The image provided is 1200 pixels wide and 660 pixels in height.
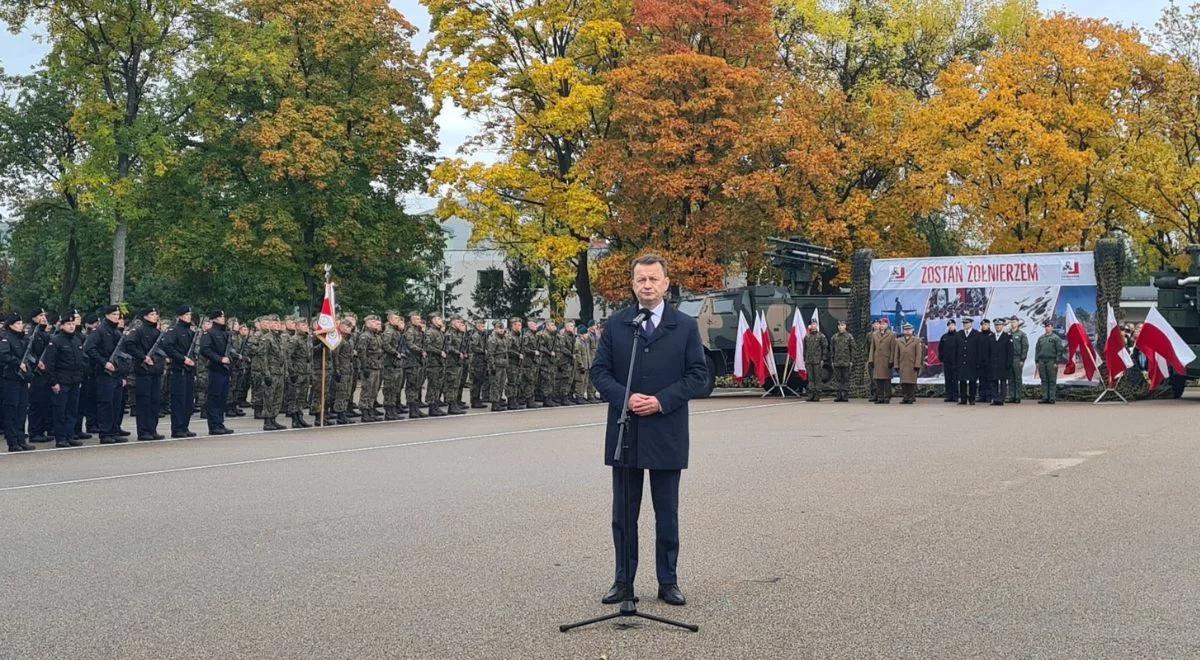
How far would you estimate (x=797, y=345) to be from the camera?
93.5 ft

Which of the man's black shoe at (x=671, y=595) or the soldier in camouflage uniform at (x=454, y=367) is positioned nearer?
the man's black shoe at (x=671, y=595)

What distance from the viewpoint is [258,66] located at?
37500mm

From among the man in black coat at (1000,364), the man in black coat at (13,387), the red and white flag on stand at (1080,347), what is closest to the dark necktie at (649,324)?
the man in black coat at (13,387)

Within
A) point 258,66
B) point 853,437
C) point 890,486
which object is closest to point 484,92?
point 258,66

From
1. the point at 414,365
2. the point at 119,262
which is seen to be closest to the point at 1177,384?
the point at 414,365

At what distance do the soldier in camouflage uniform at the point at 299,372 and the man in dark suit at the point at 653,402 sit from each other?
50.5 feet

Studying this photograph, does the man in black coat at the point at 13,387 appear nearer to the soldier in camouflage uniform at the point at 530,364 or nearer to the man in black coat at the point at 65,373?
the man in black coat at the point at 65,373

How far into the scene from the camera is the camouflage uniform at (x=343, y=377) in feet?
72.4

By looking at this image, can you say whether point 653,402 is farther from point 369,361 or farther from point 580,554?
point 369,361

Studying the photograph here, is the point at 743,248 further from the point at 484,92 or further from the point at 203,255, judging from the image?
the point at 203,255

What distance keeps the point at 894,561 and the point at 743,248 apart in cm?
3059

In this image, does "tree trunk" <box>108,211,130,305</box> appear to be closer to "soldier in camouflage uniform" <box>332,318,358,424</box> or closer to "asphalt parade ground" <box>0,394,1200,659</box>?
"soldier in camouflage uniform" <box>332,318,358,424</box>

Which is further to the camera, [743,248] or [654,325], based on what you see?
[743,248]

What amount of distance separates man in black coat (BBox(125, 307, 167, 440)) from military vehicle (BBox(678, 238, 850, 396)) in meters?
14.0
